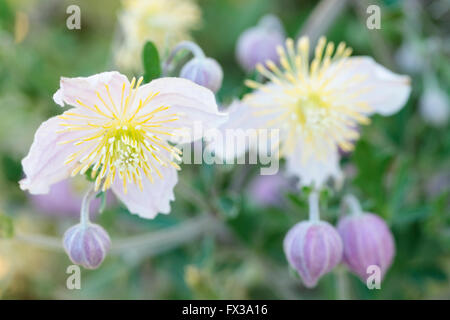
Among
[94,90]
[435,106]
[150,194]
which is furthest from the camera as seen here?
[435,106]

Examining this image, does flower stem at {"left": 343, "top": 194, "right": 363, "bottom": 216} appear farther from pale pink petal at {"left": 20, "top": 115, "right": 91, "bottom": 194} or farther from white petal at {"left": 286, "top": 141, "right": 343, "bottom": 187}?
pale pink petal at {"left": 20, "top": 115, "right": 91, "bottom": 194}

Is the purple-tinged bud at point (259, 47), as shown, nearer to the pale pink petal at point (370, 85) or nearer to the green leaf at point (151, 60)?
the pale pink petal at point (370, 85)

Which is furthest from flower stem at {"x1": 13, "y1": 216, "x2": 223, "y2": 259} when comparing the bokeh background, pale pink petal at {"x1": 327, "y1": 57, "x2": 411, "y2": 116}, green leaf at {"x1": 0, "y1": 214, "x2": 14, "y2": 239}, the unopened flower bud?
the unopened flower bud


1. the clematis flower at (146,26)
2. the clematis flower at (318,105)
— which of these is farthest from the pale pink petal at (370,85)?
the clematis flower at (146,26)

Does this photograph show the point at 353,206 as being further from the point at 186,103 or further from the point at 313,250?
the point at 186,103

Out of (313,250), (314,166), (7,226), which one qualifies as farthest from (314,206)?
(7,226)

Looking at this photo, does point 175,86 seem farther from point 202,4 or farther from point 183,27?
point 202,4

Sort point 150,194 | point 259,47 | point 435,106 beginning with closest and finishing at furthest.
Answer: point 150,194
point 259,47
point 435,106
